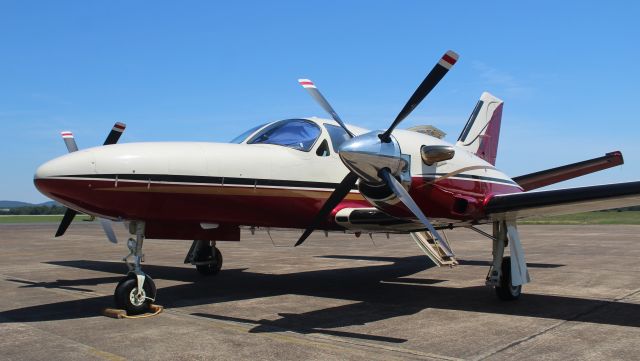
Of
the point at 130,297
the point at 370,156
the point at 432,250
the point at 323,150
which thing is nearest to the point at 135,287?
the point at 130,297

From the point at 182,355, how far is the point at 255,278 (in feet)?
25.0

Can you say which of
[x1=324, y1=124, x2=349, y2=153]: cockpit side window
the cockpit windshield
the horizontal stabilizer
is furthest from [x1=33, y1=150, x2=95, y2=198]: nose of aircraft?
the horizontal stabilizer

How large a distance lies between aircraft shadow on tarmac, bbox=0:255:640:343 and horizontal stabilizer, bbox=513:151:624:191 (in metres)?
2.94

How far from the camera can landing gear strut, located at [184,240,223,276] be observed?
46.6 feet

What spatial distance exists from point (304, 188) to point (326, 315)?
2.42 metres

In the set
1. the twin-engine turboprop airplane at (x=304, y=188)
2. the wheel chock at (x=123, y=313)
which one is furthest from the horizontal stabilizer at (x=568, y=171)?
the wheel chock at (x=123, y=313)

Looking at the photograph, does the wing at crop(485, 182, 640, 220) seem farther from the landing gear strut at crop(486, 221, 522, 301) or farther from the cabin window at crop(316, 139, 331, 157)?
the cabin window at crop(316, 139, 331, 157)

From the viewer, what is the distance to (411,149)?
31.1 feet

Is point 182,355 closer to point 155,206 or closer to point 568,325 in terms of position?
point 155,206

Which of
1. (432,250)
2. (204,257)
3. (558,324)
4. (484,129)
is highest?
(484,129)

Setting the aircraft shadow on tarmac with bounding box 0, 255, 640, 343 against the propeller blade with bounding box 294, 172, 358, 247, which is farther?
the propeller blade with bounding box 294, 172, 358, 247

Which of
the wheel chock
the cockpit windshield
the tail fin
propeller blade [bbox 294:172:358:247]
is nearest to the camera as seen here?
the wheel chock

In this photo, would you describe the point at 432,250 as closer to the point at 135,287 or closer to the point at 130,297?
the point at 135,287

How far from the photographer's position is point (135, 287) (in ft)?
28.8
